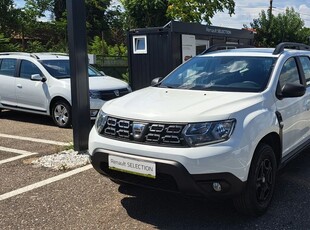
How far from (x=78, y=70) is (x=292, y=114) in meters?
3.14

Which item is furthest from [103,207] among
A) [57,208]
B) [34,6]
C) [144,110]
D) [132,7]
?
[34,6]

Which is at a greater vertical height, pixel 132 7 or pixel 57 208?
pixel 132 7

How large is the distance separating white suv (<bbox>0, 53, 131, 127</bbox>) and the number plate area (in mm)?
4811

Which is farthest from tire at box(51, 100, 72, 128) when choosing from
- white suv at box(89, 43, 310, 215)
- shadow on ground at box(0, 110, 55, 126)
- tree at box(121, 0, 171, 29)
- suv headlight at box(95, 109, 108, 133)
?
tree at box(121, 0, 171, 29)

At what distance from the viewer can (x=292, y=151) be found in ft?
15.6

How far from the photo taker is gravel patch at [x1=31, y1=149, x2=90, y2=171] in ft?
18.6

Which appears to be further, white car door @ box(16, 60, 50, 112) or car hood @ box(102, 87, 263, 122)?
white car door @ box(16, 60, 50, 112)

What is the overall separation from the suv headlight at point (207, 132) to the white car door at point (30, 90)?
598cm

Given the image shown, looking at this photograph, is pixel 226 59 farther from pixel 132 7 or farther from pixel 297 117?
pixel 132 7

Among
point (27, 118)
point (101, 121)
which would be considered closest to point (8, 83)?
point (27, 118)

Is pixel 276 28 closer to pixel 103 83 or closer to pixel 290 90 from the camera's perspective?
pixel 103 83

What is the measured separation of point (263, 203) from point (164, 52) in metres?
7.23

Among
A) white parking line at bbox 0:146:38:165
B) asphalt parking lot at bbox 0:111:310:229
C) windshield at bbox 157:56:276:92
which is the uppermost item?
windshield at bbox 157:56:276:92

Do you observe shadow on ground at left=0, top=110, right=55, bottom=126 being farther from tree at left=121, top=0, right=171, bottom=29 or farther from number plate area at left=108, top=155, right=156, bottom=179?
tree at left=121, top=0, right=171, bottom=29
